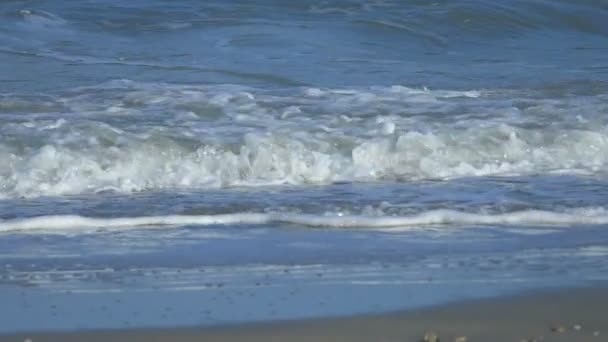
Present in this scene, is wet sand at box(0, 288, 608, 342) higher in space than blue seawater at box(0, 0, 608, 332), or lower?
A: higher

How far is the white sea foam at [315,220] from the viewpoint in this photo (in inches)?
211

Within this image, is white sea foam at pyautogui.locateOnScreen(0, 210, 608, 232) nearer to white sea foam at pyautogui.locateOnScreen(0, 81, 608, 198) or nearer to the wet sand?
white sea foam at pyautogui.locateOnScreen(0, 81, 608, 198)

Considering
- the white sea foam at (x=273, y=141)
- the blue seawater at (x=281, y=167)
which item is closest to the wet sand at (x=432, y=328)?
the blue seawater at (x=281, y=167)

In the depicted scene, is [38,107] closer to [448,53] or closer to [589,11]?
[448,53]

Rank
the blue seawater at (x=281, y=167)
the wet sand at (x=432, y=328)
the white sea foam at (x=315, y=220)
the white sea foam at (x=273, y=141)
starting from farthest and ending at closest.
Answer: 1. the white sea foam at (x=273, y=141)
2. the white sea foam at (x=315, y=220)
3. the blue seawater at (x=281, y=167)
4. the wet sand at (x=432, y=328)

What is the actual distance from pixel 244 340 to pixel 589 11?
10326mm

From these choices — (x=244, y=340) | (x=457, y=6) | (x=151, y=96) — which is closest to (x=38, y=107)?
(x=151, y=96)

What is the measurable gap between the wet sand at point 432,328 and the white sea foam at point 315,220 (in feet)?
4.16

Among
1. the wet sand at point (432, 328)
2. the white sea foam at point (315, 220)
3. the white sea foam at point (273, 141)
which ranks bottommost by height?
the white sea foam at point (273, 141)

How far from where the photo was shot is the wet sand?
381 cm

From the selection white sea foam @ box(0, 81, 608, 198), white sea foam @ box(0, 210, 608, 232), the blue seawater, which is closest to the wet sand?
the blue seawater

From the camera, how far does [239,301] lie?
418 cm

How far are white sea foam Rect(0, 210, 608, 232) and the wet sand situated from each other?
1.27m

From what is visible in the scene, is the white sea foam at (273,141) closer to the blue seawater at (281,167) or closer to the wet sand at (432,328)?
the blue seawater at (281,167)
